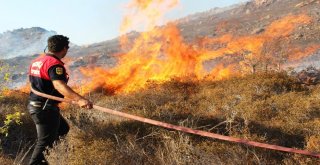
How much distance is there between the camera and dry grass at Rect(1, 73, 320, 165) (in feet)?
19.2

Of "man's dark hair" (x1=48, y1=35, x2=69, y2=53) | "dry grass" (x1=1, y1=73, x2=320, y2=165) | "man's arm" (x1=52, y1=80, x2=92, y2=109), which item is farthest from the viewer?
"dry grass" (x1=1, y1=73, x2=320, y2=165)

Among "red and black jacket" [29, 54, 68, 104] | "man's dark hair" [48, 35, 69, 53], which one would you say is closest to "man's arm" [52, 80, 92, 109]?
"red and black jacket" [29, 54, 68, 104]

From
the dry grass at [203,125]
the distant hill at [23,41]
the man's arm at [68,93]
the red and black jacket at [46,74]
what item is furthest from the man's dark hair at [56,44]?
the distant hill at [23,41]

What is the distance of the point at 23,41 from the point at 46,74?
54.3 metres

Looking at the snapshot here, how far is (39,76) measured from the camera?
5477 mm

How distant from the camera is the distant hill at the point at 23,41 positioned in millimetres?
51969

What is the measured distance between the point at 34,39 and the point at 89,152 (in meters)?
53.5

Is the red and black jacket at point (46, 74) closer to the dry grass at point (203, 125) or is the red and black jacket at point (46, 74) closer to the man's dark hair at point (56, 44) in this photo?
the man's dark hair at point (56, 44)

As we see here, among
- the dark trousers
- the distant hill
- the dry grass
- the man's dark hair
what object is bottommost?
the dry grass

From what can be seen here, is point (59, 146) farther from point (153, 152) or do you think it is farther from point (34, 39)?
point (34, 39)

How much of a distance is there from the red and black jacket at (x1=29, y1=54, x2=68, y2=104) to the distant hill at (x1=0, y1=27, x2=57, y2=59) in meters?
46.1

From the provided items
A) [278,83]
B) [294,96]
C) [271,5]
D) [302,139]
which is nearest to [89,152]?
[302,139]

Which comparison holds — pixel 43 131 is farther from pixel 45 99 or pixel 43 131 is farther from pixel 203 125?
pixel 203 125

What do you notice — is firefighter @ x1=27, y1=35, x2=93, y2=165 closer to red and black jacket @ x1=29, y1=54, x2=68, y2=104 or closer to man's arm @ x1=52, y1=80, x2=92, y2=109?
red and black jacket @ x1=29, y1=54, x2=68, y2=104
